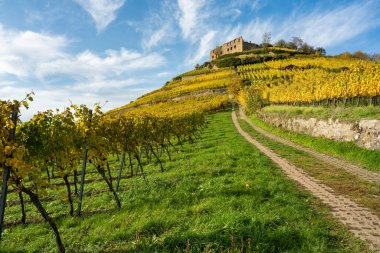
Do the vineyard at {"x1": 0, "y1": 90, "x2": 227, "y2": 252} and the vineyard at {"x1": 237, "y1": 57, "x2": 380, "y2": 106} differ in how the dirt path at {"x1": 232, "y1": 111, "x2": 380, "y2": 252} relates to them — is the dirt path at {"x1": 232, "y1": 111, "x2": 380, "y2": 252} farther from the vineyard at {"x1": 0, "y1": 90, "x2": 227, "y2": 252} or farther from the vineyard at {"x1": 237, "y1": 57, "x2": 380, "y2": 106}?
the vineyard at {"x1": 237, "y1": 57, "x2": 380, "y2": 106}

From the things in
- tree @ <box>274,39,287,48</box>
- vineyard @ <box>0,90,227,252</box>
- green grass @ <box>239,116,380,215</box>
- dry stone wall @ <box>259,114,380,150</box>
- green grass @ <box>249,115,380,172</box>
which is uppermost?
tree @ <box>274,39,287,48</box>

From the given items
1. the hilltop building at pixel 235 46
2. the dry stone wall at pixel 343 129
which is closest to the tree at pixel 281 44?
the hilltop building at pixel 235 46

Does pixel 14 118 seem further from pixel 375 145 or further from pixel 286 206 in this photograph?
pixel 375 145

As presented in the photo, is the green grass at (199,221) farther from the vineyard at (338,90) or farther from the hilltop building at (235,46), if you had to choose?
the hilltop building at (235,46)

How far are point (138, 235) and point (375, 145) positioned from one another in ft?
41.2

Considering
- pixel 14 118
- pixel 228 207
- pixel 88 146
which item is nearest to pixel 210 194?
pixel 228 207

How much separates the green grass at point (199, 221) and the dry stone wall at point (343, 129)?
20.4ft

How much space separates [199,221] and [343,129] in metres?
12.9

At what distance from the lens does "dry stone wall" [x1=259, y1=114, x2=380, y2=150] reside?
12852mm

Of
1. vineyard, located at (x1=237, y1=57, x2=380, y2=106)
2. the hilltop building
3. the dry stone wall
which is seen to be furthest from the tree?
the dry stone wall

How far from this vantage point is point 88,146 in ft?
29.3

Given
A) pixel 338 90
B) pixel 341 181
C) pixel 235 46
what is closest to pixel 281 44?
pixel 235 46

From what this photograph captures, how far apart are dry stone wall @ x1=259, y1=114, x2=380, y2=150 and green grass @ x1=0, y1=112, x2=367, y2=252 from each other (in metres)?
6.21

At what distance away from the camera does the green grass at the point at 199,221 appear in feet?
18.4
